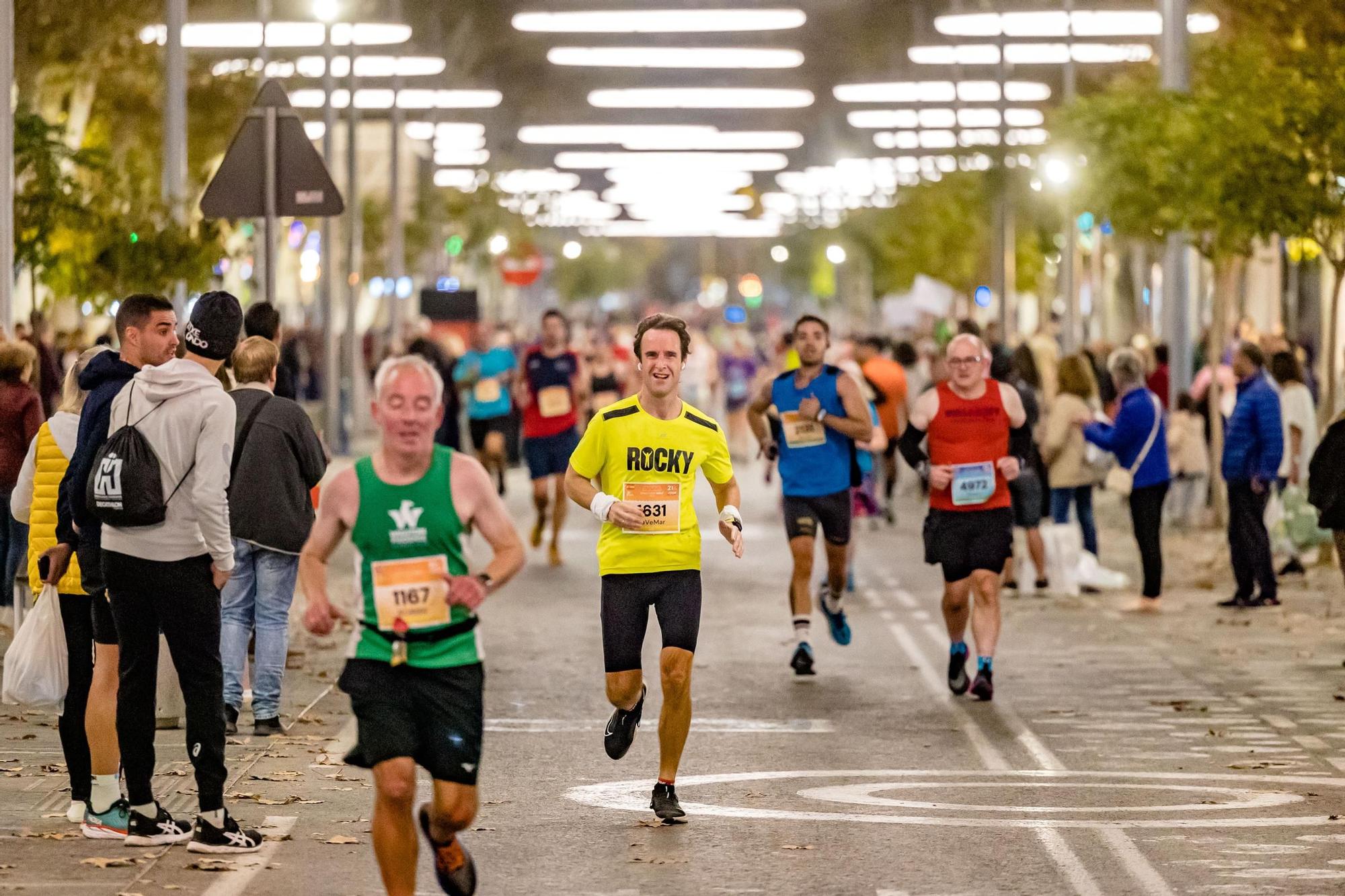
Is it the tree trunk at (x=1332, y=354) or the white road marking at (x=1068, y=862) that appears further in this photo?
the tree trunk at (x=1332, y=354)

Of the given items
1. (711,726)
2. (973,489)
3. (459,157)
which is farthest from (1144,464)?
(459,157)

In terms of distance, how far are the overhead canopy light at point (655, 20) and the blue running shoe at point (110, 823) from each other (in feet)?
181

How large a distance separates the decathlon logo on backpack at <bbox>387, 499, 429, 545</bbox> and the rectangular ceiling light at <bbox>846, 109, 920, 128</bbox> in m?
71.5

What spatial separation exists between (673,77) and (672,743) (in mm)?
70788

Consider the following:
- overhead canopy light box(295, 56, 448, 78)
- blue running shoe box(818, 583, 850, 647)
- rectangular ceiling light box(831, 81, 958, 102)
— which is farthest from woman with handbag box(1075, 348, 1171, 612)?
rectangular ceiling light box(831, 81, 958, 102)

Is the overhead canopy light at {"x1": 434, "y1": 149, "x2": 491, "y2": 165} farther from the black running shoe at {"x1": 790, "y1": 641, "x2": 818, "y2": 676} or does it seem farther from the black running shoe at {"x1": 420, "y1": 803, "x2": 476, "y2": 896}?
the black running shoe at {"x1": 420, "y1": 803, "x2": 476, "y2": 896}

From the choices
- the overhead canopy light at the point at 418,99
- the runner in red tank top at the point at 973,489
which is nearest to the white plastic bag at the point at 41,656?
the runner in red tank top at the point at 973,489

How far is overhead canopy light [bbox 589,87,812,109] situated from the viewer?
3253 inches

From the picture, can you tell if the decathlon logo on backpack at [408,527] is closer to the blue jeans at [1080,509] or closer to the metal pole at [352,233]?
the blue jeans at [1080,509]

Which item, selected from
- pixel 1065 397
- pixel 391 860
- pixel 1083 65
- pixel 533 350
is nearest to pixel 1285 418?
pixel 1065 397

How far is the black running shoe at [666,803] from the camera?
9430mm

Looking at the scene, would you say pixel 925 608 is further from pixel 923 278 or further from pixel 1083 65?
pixel 1083 65

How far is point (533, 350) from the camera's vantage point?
22719 mm

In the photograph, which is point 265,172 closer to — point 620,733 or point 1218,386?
point 620,733
